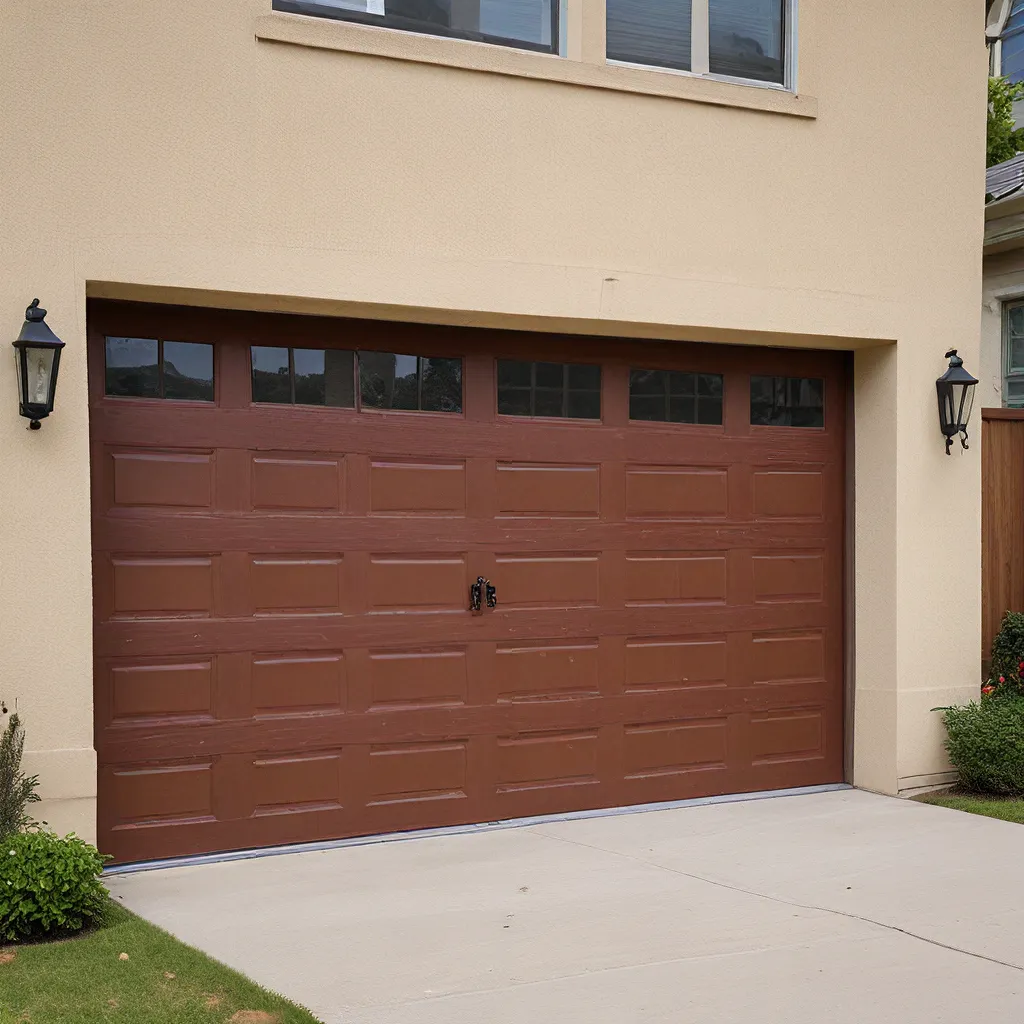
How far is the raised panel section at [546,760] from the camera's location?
22.8 ft

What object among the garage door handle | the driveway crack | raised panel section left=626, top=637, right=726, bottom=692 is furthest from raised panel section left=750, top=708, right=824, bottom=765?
the garage door handle

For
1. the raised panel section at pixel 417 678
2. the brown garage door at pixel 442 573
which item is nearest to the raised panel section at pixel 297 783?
the brown garage door at pixel 442 573

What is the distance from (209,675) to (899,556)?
4.10m

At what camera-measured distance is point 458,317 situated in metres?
6.59

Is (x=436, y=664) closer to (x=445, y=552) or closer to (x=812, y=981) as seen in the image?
(x=445, y=552)

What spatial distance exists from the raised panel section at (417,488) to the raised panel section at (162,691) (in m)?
1.23

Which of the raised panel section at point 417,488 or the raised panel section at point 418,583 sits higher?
the raised panel section at point 417,488

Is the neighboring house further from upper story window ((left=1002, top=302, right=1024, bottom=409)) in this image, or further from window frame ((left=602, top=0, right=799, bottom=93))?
upper story window ((left=1002, top=302, right=1024, bottom=409))

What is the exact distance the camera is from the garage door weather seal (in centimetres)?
612

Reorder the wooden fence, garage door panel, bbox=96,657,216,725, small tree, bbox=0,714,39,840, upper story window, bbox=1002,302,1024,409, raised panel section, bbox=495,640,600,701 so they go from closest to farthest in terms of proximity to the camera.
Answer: small tree, bbox=0,714,39,840
garage door panel, bbox=96,657,216,725
raised panel section, bbox=495,640,600,701
the wooden fence
upper story window, bbox=1002,302,1024,409

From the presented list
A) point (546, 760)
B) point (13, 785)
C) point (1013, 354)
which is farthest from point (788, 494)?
point (13, 785)

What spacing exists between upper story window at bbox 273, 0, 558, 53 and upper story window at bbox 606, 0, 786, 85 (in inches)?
15.6

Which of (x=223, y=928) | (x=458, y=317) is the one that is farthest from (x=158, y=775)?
(x=458, y=317)

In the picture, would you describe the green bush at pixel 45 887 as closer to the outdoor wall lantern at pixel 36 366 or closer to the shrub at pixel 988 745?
the outdoor wall lantern at pixel 36 366
